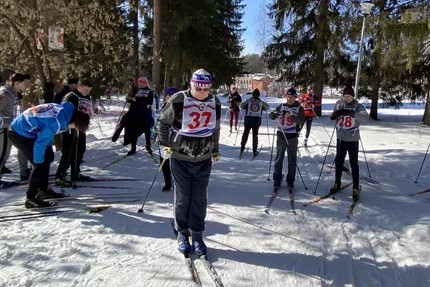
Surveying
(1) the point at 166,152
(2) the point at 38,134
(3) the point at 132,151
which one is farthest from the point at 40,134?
(3) the point at 132,151

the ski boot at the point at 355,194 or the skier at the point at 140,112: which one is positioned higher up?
the skier at the point at 140,112

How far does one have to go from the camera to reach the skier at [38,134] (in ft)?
18.5

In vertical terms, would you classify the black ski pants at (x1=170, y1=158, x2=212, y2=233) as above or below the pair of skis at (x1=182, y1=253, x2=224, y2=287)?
above

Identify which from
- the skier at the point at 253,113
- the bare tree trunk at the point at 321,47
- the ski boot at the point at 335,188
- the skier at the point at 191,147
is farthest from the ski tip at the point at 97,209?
the bare tree trunk at the point at 321,47

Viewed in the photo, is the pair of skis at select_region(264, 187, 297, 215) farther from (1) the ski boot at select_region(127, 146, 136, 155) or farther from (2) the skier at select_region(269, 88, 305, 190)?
(1) the ski boot at select_region(127, 146, 136, 155)

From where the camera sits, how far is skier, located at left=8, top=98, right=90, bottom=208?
5637 mm

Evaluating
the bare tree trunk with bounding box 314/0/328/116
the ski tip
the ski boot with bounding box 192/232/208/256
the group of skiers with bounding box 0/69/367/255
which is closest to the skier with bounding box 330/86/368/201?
the group of skiers with bounding box 0/69/367/255

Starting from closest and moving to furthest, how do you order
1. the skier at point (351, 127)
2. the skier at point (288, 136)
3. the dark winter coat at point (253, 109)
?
the skier at point (351, 127) < the skier at point (288, 136) < the dark winter coat at point (253, 109)

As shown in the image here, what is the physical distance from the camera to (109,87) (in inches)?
911

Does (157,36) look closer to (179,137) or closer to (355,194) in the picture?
(355,194)

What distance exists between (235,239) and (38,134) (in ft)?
10.2

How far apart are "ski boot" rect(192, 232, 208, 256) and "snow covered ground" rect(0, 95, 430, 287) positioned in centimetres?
12

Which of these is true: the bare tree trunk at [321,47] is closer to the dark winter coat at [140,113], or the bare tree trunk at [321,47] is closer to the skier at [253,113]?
the skier at [253,113]

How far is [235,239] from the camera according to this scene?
5.15 metres
